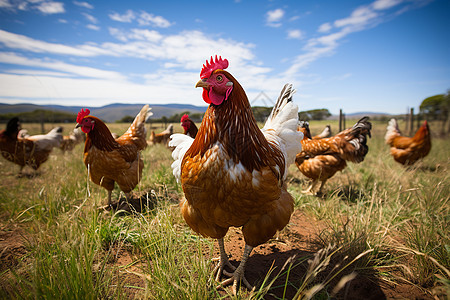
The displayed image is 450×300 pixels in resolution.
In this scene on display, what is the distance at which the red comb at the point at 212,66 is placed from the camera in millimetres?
1787

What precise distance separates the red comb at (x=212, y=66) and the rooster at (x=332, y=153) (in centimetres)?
367

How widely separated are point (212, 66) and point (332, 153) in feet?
13.4

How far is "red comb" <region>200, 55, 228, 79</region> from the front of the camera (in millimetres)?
1787

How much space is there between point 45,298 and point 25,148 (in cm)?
726

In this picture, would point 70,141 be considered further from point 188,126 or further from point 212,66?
point 212,66

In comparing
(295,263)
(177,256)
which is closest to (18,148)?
(177,256)

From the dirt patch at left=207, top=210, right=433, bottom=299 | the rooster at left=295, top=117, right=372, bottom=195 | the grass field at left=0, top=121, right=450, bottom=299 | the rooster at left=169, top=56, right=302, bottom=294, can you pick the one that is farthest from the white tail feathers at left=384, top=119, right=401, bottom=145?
the rooster at left=169, top=56, right=302, bottom=294

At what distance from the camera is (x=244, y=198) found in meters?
1.70

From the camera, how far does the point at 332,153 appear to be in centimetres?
471

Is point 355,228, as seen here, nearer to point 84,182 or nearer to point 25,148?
point 84,182

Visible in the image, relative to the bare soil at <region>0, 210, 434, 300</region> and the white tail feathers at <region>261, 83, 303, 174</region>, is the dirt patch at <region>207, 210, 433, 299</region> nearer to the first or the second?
the bare soil at <region>0, 210, 434, 300</region>

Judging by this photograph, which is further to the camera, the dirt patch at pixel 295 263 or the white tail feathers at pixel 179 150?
the white tail feathers at pixel 179 150

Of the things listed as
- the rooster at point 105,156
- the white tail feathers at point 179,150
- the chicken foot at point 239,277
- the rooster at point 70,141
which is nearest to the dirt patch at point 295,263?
the chicken foot at point 239,277

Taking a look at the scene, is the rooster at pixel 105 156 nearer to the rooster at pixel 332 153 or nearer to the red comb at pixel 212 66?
the red comb at pixel 212 66
